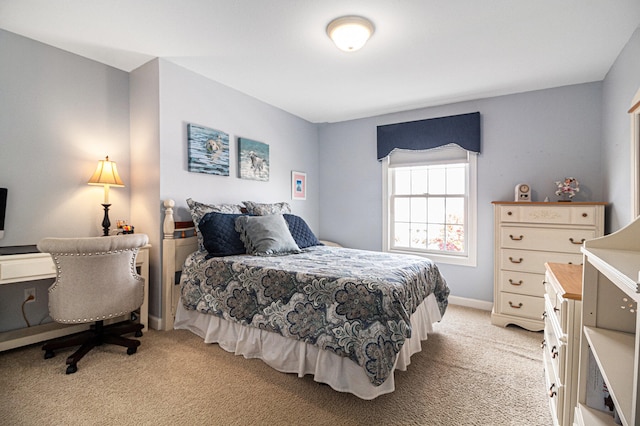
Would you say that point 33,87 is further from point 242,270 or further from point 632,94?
point 632,94

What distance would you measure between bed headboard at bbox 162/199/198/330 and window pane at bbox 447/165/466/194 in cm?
314

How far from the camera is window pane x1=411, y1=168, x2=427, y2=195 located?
13.3ft

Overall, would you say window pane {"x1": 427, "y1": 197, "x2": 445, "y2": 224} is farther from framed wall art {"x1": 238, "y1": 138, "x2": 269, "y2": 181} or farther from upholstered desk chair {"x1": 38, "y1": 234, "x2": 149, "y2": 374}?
upholstered desk chair {"x1": 38, "y1": 234, "x2": 149, "y2": 374}

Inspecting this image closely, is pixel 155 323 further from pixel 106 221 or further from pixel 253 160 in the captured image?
pixel 253 160

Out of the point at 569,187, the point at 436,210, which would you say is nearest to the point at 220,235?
the point at 436,210

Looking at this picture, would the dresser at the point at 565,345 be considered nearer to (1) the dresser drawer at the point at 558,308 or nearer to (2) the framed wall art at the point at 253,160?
(1) the dresser drawer at the point at 558,308

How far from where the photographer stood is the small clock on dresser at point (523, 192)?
10.3 feet

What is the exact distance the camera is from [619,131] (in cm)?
244

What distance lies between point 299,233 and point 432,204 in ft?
6.16

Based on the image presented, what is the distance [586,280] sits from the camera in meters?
1.19

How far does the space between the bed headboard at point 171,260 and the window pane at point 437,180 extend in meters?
3.02

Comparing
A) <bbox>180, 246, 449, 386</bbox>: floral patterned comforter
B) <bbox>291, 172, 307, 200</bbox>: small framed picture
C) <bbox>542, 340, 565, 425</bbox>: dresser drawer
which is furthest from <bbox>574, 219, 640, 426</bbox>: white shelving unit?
<bbox>291, 172, 307, 200</bbox>: small framed picture

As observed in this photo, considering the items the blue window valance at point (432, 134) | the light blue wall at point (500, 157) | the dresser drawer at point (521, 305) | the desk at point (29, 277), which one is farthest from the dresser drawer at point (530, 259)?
the desk at point (29, 277)

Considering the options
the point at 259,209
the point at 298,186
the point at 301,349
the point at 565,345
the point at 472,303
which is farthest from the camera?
the point at 298,186
